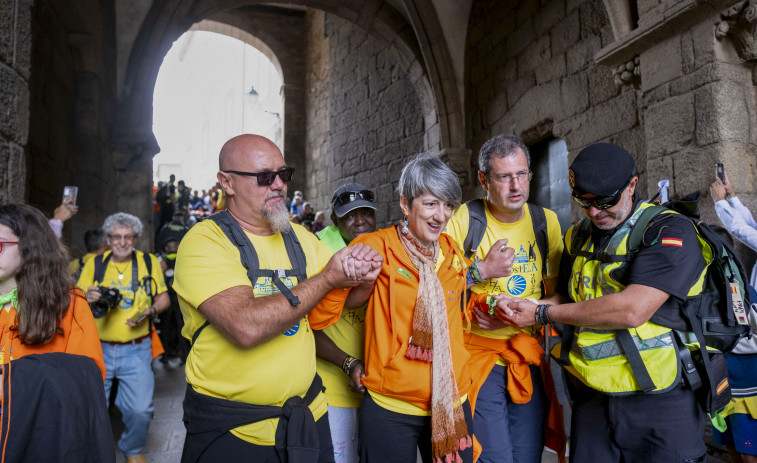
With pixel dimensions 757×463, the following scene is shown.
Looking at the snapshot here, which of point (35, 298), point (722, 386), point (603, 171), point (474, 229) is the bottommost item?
point (722, 386)

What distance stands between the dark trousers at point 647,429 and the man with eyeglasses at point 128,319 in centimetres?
277

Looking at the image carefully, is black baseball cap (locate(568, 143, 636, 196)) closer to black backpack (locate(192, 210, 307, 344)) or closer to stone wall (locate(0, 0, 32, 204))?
black backpack (locate(192, 210, 307, 344))

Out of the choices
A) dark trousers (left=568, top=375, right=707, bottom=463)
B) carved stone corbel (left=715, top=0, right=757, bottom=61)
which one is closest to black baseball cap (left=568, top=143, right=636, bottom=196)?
dark trousers (left=568, top=375, right=707, bottom=463)

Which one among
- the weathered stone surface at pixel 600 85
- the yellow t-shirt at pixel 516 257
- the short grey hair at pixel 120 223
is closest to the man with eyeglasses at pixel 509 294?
the yellow t-shirt at pixel 516 257

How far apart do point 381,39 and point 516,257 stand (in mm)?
6876

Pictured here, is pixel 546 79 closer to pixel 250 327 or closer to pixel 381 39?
pixel 381 39

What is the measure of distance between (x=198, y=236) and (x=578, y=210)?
415 centimetres

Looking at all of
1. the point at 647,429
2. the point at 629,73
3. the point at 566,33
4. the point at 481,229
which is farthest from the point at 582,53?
the point at 647,429

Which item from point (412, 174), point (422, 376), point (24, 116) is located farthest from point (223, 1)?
point (422, 376)

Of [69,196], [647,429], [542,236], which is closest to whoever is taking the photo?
[647,429]

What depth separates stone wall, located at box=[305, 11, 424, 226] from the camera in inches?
360

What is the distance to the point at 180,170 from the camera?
126 feet

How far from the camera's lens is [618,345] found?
1.71 meters

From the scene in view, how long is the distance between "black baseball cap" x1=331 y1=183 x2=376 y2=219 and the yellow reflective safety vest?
1245mm
